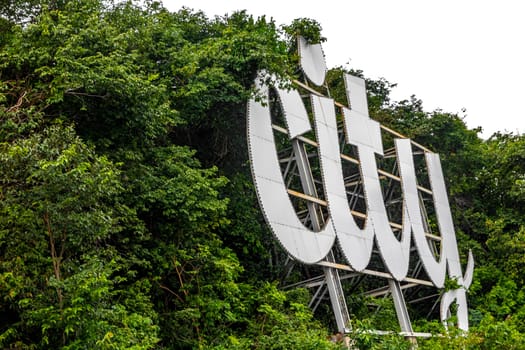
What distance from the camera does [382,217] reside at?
15898 mm

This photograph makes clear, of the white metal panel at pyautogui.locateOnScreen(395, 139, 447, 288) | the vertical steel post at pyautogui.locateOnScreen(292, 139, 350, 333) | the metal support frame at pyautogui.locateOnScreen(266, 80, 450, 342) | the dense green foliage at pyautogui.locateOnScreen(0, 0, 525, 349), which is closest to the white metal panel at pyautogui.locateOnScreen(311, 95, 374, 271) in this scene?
the metal support frame at pyautogui.locateOnScreen(266, 80, 450, 342)


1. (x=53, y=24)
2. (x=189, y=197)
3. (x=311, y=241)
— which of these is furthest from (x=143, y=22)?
(x=311, y=241)

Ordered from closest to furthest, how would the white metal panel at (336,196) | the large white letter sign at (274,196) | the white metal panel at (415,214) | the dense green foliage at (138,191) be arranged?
1. the dense green foliage at (138,191)
2. the large white letter sign at (274,196)
3. the white metal panel at (336,196)
4. the white metal panel at (415,214)

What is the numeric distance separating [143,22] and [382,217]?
261 inches

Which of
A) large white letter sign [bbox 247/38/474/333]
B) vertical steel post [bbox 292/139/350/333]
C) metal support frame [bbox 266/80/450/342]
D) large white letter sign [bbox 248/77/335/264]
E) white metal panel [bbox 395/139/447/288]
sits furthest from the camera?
white metal panel [bbox 395/139/447/288]

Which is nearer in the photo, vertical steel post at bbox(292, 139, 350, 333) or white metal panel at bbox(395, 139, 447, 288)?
vertical steel post at bbox(292, 139, 350, 333)

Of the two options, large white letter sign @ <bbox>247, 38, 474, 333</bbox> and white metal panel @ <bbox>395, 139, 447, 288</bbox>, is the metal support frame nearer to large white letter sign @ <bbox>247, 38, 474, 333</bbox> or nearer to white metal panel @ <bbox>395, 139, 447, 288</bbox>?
large white letter sign @ <bbox>247, 38, 474, 333</bbox>

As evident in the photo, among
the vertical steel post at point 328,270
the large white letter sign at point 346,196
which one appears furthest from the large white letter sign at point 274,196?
the vertical steel post at point 328,270

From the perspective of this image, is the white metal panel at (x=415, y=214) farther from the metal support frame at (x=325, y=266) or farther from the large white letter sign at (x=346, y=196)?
the metal support frame at (x=325, y=266)

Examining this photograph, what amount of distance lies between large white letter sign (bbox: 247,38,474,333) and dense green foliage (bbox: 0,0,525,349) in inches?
27.4

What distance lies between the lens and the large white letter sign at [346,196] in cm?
1271

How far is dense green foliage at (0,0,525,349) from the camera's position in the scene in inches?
333

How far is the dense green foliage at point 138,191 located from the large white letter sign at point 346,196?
0.70m

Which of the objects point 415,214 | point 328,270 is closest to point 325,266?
point 328,270
